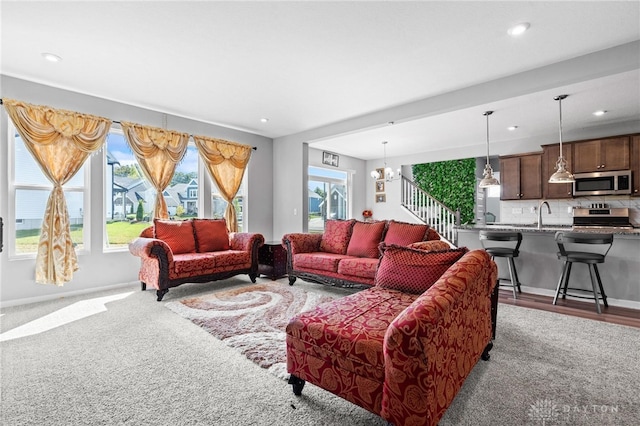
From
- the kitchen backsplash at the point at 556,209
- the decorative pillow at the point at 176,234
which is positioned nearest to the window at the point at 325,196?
the decorative pillow at the point at 176,234

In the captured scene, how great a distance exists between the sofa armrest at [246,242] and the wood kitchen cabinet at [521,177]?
16.3 ft

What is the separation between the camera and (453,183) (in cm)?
770

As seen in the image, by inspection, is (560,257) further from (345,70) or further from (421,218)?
(421,218)

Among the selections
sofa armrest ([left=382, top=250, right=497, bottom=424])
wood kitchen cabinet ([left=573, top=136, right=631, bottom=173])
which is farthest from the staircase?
sofa armrest ([left=382, top=250, right=497, bottom=424])

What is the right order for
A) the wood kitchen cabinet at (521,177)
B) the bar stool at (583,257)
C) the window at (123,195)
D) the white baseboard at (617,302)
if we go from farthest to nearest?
the wood kitchen cabinet at (521,177) → the window at (123,195) → the white baseboard at (617,302) → the bar stool at (583,257)

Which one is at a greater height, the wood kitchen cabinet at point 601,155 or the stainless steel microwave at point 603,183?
the wood kitchen cabinet at point 601,155

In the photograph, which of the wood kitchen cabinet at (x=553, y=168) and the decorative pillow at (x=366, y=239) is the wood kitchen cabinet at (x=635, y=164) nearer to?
the wood kitchen cabinet at (x=553, y=168)

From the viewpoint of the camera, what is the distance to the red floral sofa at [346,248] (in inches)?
149

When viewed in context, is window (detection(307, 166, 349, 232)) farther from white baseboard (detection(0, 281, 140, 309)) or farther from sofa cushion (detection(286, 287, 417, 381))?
sofa cushion (detection(286, 287, 417, 381))

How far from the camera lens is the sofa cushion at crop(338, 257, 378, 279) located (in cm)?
365

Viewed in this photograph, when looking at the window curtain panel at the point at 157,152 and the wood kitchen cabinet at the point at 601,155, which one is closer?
the window curtain panel at the point at 157,152

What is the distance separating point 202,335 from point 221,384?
830 millimetres

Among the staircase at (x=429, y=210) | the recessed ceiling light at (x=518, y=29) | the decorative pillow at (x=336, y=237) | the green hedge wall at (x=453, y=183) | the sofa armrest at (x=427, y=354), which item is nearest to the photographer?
the sofa armrest at (x=427, y=354)

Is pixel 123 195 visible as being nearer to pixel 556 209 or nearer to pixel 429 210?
pixel 429 210
